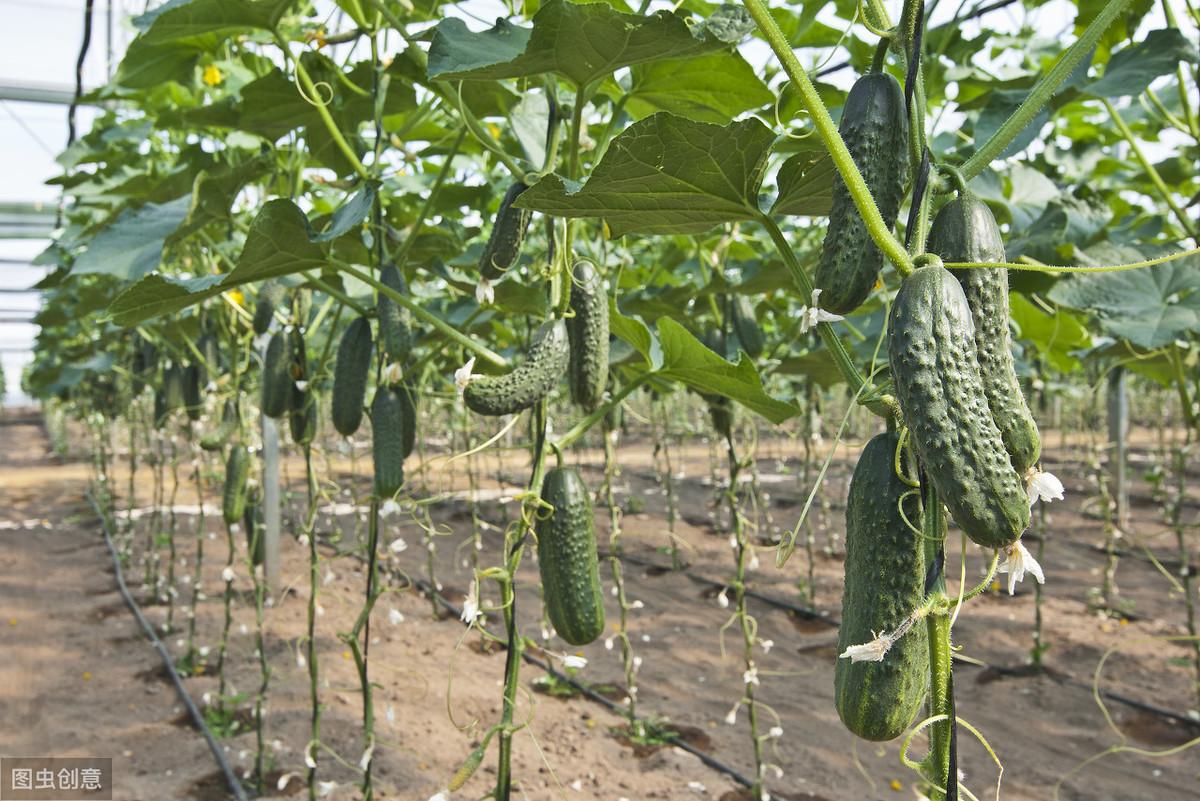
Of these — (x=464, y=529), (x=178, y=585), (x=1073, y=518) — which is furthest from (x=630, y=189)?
(x=1073, y=518)

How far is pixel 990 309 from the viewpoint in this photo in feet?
2.87

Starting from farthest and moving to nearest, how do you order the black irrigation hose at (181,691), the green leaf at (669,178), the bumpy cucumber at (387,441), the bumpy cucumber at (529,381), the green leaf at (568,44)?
the black irrigation hose at (181,691)
the bumpy cucumber at (387,441)
the bumpy cucumber at (529,381)
the green leaf at (568,44)
the green leaf at (669,178)

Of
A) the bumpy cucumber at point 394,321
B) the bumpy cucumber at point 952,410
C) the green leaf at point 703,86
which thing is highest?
the green leaf at point 703,86

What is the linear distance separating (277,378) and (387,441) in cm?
54

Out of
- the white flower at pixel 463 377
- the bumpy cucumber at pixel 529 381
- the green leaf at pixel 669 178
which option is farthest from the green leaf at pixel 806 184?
the white flower at pixel 463 377

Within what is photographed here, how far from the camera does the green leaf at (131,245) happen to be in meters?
2.15

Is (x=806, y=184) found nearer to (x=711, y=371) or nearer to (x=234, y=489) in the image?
(x=711, y=371)

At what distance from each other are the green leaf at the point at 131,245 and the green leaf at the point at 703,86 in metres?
1.16

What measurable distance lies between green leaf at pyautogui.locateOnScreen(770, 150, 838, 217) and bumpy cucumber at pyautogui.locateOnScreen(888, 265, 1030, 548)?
0.40 m

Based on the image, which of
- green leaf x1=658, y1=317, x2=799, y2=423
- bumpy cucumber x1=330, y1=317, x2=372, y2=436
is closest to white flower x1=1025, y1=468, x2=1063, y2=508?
green leaf x1=658, y1=317, x2=799, y2=423

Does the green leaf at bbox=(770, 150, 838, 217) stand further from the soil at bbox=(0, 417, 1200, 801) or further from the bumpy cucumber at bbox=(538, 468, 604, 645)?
the soil at bbox=(0, 417, 1200, 801)

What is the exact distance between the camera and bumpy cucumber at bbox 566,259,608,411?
5.40 feet

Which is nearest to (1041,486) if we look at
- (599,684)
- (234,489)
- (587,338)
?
(587,338)

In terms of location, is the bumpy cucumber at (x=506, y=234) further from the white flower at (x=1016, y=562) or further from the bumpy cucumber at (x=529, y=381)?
the white flower at (x=1016, y=562)
